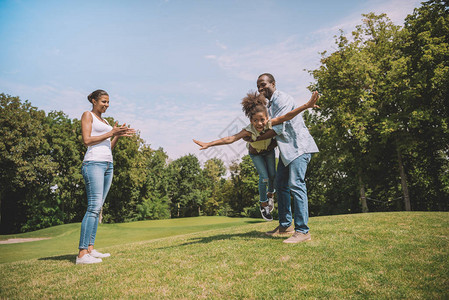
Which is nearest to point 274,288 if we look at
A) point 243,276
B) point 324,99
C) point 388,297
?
point 243,276

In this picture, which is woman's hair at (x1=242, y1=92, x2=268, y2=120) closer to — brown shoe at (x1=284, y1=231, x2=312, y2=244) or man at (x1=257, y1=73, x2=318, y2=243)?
man at (x1=257, y1=73, x2=318, y2=243)

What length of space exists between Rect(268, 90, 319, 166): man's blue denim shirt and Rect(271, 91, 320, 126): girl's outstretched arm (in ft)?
0.40

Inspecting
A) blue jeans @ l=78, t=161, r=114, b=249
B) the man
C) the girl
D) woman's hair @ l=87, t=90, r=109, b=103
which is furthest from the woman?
the man

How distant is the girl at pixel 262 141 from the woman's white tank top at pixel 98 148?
1.61 meters

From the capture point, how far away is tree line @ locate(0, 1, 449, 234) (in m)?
18.5

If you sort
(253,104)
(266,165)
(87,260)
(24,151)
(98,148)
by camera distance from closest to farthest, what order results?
(87,260) < (98,148) < (253,104) < (266,165) < (24,151)

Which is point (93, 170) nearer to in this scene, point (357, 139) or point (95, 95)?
point (95, 95)

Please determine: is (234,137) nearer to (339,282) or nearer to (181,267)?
(181,267)

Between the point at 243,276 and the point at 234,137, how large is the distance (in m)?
2.74

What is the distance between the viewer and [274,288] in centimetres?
257

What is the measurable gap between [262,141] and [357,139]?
58.2 ft

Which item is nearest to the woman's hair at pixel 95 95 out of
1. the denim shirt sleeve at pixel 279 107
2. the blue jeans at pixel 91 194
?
the blue jeans at pixel 91 194

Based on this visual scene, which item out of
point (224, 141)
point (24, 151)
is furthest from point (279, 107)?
point (24, 151)

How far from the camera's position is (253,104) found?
5.11 m
